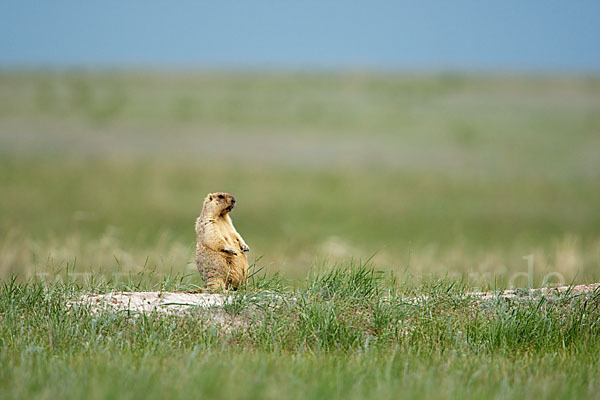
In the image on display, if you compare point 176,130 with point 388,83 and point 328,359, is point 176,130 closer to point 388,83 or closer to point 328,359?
point 388,83

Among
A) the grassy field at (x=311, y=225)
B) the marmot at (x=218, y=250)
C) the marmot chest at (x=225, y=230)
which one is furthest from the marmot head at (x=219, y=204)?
the grassy field at (x=311, y=225)

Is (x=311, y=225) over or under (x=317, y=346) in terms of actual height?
over

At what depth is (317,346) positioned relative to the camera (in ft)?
20.0

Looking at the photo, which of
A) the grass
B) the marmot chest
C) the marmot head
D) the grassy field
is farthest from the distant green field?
the grass

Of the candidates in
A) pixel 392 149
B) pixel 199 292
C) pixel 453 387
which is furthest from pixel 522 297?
pixel 392 149

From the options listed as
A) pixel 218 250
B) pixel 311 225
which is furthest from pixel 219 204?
pixel 311 225

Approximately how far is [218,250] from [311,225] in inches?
545

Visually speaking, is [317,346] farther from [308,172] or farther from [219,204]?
[308,172]

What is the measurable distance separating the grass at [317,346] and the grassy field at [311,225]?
25 mm

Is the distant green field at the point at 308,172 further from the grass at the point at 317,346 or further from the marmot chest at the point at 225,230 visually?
the grass at the point at 317,346

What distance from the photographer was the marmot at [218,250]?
6.72 m

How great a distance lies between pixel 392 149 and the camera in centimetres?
3150

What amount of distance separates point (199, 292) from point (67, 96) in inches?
1280

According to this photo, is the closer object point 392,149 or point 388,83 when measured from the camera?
point 392,149
